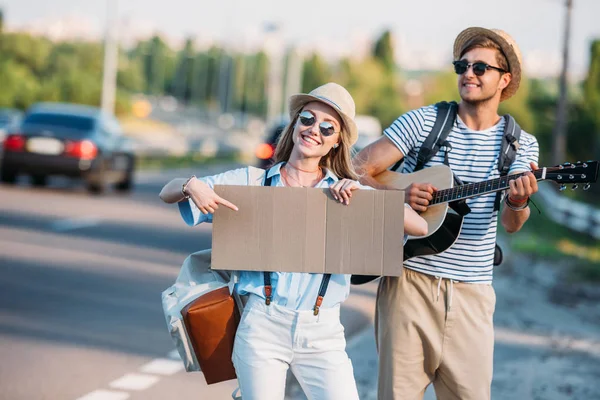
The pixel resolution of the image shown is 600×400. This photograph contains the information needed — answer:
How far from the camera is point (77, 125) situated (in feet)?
75.2

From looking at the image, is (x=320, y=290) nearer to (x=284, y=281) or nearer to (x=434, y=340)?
(x=284, y=281)

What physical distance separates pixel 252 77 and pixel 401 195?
629ft

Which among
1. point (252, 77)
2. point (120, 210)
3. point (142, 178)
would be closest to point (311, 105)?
point (120, 210)

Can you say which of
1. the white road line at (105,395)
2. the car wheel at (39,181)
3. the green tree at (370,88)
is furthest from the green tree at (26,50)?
the white road line at (105,395)

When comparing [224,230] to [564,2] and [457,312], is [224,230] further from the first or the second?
[564,2]

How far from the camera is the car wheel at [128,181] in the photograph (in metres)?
25.2

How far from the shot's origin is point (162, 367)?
A: 26.5ft

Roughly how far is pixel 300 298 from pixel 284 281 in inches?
3.5

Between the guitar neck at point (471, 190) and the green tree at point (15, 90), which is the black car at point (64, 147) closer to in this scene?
the guitar neck at point (471, 190)

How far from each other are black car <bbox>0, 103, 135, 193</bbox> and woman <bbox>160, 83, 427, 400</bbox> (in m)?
18.4

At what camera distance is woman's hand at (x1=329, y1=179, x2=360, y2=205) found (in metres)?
4.30

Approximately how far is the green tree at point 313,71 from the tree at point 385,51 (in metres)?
22.8

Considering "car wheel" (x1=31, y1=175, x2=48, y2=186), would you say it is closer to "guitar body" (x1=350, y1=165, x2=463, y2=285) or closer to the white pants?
"guitar body" (x1=350, y1=165, x2=463, y2=285)

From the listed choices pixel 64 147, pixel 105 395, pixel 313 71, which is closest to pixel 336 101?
pixel 105 395
